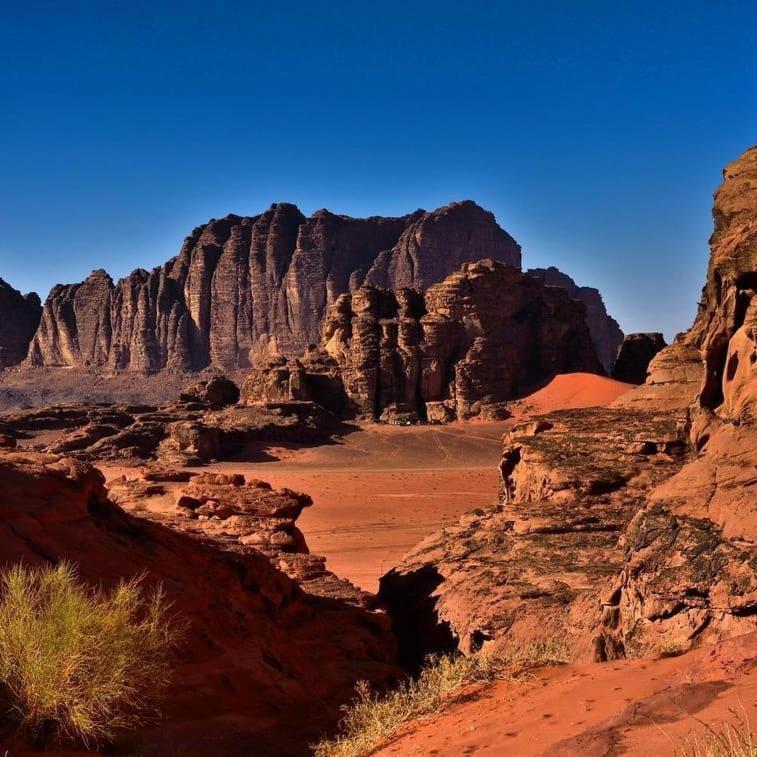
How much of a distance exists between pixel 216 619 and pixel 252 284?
99.7m

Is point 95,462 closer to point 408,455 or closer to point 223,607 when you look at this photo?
point 408,455

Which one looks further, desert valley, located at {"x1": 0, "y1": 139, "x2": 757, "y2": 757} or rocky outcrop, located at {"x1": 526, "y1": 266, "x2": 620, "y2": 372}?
rocky outcrop, located at {"x1": 526, "y1": 266, "x2": 620, "y2": 372}

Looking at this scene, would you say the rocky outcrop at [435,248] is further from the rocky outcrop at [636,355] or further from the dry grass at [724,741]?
the dry grass at [724,741]

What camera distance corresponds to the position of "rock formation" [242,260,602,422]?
182 feet

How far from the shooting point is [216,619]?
10867 mm

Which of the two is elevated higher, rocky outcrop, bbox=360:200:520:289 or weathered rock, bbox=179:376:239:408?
rocky outcrop, bbox=360:200:520:289

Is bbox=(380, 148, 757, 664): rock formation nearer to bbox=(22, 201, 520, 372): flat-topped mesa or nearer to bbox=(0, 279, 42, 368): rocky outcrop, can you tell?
bbox=(22, 201, 520, 372): flat-topped mesa

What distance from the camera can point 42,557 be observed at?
30.8 ft

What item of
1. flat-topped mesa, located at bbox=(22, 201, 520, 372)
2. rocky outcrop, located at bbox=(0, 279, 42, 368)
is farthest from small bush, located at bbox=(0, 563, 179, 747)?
rocky outcrop, located at bbox=(0, 279, 42, 368)

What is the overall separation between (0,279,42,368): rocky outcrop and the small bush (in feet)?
383

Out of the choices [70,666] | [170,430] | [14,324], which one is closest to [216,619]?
[70,666]

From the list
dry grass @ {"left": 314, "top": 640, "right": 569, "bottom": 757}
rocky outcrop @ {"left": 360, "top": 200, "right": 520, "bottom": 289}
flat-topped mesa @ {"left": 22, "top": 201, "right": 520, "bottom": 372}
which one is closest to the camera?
dry grass @ {"left": 314, "top": 640, "right": 569, "bottom": 757}

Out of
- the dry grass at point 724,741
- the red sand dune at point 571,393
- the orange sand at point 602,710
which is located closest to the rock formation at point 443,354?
the red sand dune at point 571,393

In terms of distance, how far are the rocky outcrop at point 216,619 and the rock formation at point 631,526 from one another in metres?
1.89
